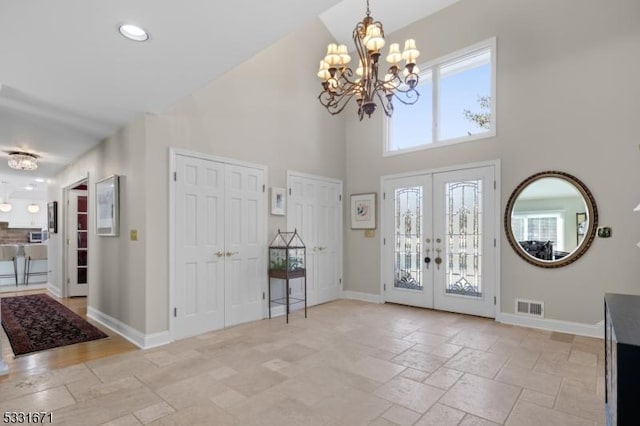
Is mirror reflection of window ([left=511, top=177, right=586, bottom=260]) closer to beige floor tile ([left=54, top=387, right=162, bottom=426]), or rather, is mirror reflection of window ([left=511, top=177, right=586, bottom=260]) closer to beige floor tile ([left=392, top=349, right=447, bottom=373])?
beige floor tile ([left=392, top=349, right=447, bottom=373])

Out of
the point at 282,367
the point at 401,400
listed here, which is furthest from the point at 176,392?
the point at 401,400

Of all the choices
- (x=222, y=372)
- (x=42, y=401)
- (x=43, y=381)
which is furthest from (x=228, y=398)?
(x=43, y=381)

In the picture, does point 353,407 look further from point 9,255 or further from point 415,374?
point 9,255

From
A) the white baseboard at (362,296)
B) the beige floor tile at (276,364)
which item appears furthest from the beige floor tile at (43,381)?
the white baseboard at (362,296)

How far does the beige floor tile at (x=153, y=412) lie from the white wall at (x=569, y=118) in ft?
13.6

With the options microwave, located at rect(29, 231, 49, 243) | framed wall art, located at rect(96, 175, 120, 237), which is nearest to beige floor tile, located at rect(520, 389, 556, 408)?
framed wall art, located at rect(96, 175, 120, 237)

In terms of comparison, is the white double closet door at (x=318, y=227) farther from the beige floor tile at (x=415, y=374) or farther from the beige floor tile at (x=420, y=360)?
the beige floor tile at (x=415, y=374)

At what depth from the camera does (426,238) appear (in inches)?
209

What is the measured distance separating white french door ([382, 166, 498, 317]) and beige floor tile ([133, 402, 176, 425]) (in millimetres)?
4007

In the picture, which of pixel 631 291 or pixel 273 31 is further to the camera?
pixel 631 291

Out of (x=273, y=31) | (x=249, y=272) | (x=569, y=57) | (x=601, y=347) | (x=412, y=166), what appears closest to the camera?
(x=273, y=31)

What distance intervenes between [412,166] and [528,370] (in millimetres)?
3326

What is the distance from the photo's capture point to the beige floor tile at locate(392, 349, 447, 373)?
10.1 feet

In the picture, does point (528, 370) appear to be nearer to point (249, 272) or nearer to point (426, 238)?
point (426, 238)
